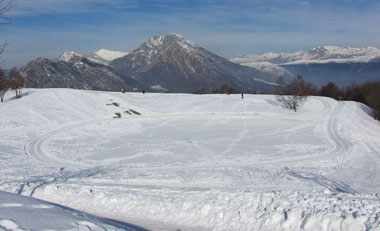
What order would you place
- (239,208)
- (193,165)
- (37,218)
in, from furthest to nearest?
(193,165) → (239,208) → (37,218)

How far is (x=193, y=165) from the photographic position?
19.3m

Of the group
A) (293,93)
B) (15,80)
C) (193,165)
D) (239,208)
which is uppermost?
(15,80)

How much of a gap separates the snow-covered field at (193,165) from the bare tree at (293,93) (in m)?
3.42

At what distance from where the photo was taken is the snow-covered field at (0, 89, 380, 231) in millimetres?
9898

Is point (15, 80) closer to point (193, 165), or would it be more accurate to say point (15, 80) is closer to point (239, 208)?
point (193, 165)

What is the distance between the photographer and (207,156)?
21875 mm

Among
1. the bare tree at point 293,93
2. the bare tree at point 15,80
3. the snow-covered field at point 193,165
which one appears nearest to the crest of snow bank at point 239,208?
the snow-covered field at point 193,165

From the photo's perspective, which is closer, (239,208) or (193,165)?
(239,208)

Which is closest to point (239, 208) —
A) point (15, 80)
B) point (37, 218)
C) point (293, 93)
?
point (37, 218)

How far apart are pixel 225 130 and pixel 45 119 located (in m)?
21.5

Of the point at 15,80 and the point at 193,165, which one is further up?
the point at 15,80

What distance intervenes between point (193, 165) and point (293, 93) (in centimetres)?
3672

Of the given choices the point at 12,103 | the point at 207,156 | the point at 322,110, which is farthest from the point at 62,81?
the point at 207,156

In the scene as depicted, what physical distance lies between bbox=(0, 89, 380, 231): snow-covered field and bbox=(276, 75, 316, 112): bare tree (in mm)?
3424
